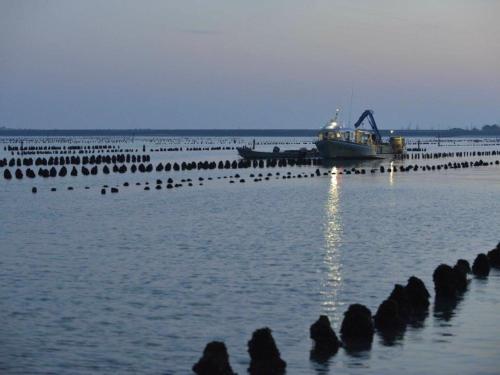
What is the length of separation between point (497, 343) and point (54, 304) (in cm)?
1075

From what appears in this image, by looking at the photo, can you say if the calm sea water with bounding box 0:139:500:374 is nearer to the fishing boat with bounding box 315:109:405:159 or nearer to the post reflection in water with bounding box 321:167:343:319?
the post reflection in water with bounding box 321:167:343:319

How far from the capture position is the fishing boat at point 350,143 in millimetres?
128875

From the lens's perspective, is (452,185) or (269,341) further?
(452,185)

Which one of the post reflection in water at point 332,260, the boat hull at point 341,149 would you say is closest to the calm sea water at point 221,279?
the post reflection in water at point 332,260

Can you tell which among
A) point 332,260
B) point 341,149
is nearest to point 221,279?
point 332,260

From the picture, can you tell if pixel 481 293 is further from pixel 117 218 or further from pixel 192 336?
pixel 117 218

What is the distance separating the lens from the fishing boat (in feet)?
423

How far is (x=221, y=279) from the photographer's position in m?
29.9

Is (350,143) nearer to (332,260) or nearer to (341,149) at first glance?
(341,149)

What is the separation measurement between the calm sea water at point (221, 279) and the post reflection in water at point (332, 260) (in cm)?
7

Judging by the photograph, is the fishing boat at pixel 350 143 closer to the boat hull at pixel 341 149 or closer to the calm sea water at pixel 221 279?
the boat hull at pixel 341 149

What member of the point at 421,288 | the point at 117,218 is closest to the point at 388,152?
the point at 117,218

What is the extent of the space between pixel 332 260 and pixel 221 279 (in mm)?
5863

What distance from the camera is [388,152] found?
14738cm
